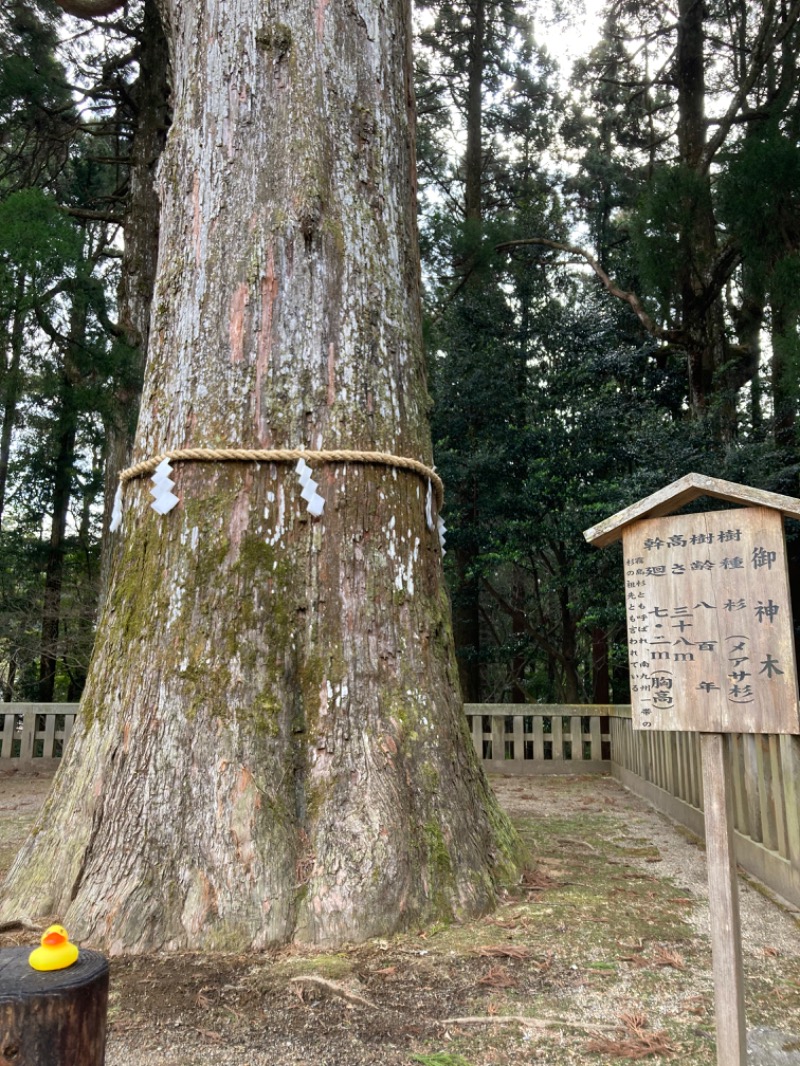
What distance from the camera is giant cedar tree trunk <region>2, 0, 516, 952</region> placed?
270 cm

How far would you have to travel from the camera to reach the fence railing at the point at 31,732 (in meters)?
8.46

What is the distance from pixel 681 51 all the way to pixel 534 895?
11737 mm

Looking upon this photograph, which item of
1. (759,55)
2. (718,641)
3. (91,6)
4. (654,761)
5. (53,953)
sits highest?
(759,55)

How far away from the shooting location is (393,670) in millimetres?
3088

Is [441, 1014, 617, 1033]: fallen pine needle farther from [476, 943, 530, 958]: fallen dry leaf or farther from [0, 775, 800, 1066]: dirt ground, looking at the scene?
[476, 943, 530, 958]: fallen dry leaf

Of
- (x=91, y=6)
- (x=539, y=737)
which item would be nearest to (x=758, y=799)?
(x=539, y=737)

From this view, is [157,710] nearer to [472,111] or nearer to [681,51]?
[681,51]

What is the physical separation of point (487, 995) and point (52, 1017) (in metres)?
1.32

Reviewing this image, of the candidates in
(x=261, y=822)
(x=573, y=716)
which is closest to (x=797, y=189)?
(x=573, y=716)

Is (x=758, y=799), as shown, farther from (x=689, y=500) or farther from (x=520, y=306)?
(x=520, y=306)

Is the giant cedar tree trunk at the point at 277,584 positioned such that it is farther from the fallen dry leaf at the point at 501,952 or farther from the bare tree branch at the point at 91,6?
the bare tree branch at the point at 91,6

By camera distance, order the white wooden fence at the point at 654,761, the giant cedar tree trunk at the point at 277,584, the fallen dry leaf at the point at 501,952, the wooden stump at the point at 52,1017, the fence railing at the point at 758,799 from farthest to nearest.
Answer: the white wooden fence at the point at 654,761 → the fence railing at the point at 758,799 → the giant cedar tree trunk at the point at 277,584 → the fallen dry leaf at the point at 501,952 → the wooden stump at the point at 52,1017

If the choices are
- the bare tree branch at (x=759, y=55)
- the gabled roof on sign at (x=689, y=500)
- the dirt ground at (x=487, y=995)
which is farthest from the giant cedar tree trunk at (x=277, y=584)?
the bare tree branch at (x=759, y=55)

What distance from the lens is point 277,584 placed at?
305cm
